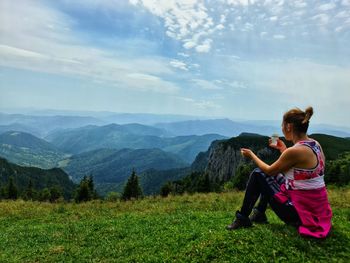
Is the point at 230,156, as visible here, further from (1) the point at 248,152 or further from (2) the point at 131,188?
(1) the point at 248,152

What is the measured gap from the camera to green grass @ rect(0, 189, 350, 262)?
7992mm

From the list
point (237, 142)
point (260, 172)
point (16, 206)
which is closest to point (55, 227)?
point (16, 206)

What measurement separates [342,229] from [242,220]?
290cm

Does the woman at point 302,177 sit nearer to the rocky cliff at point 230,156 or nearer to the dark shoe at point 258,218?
the dark shoe at point 258,218

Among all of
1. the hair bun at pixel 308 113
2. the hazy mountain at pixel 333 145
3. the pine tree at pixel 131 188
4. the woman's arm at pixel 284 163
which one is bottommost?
the pine tree at pixel 131 188

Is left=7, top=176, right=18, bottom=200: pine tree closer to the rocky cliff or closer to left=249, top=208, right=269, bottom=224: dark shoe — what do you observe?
left=249, top=208, right=269, bottom=224: dark shoe

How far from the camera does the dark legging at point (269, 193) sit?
868 cm

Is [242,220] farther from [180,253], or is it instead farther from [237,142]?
[237,142]

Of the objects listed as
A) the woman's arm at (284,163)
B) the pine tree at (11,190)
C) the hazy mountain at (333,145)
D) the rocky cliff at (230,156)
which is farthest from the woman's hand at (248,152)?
the rocky cliff at (230,156)

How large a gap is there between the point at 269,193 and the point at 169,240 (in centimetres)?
353

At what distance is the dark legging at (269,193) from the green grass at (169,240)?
401 mm

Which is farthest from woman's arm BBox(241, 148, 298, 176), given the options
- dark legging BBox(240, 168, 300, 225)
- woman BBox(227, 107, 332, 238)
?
dark legging BBox(240, 168, 300, 225)

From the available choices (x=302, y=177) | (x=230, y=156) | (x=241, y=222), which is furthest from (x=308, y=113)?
(x=230, y=156)

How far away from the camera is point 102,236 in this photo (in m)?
12.5
